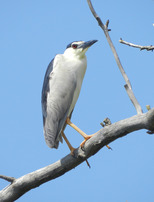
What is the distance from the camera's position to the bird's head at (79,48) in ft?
11.8

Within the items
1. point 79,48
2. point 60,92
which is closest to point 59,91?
point 60,92

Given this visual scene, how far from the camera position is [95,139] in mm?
2334

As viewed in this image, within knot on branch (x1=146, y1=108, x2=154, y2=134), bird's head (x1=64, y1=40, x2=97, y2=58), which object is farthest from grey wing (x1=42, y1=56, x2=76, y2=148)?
knot on branch (x1=146, y1=108, x2=154, y2=134)

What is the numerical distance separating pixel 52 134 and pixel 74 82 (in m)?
0.70

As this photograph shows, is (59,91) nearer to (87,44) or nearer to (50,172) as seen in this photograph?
(87,44)

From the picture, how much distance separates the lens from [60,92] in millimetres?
3299

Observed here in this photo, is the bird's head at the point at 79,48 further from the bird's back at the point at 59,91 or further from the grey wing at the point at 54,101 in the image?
the grey wing at the point at 54,101

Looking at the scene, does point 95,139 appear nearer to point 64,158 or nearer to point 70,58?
point 64,158

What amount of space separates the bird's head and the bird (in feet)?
0.25

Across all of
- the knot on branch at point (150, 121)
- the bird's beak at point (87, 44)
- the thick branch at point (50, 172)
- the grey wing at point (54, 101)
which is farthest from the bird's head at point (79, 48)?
the knot on branch at point (150, 121)

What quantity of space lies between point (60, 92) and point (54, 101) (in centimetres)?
13

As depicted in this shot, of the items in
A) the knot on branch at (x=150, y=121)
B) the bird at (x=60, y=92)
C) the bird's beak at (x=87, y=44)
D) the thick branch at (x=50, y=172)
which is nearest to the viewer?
the knot on branch at (x=150, y=121)

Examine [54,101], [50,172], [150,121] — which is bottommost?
[150,121]

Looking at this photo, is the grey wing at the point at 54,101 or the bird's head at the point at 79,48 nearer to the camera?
the grey wing at the point at 54,101
